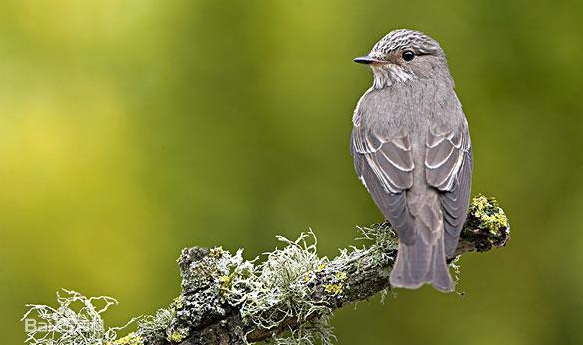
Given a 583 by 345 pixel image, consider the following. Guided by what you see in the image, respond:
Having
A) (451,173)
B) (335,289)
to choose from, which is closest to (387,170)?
(451,173)

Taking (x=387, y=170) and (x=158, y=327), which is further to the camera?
(x=387, y=170)

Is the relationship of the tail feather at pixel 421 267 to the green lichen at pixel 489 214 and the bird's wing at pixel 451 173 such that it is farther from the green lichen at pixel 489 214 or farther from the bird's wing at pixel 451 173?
the green lichen at pixel 489 214

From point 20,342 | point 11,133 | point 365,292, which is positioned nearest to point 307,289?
point 365,292

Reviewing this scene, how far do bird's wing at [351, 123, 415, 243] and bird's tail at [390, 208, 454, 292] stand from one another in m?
0.06

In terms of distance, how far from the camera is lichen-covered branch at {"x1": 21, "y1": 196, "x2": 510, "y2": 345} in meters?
3.98

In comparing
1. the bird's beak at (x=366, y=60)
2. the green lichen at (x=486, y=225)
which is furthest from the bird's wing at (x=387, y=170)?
the bird's beak at (x=366, y=60)

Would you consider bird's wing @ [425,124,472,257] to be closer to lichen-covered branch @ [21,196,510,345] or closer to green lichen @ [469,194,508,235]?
green lichen @ [469,194,508,235]

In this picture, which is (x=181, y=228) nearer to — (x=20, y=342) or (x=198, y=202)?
(x=198, y=202)

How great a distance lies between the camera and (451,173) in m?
4.72

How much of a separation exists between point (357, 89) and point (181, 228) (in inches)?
51.7

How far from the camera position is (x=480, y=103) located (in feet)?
19.3

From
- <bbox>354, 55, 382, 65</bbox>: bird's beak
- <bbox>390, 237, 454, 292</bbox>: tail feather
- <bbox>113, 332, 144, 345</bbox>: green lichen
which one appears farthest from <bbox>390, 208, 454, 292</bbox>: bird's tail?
<bbox>354, 55, 382, 65</bbox>: bird's beak

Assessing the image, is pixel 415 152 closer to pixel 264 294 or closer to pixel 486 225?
pixel 486 225

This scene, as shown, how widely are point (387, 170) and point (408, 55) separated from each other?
101 cm
